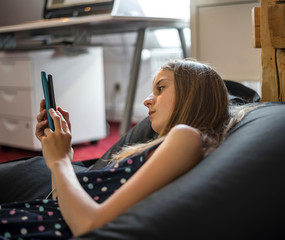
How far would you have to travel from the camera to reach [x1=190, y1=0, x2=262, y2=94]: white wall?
2012mm

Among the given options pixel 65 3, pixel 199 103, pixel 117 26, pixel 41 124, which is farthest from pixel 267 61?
pixel 65 3

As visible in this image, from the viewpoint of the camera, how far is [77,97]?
2701mm

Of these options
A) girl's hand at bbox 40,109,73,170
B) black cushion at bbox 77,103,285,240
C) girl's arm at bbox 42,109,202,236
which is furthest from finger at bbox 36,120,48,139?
black cushion at bbox 77,103,285,240

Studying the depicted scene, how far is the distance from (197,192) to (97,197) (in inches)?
11.3

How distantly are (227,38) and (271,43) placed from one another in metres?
0.92

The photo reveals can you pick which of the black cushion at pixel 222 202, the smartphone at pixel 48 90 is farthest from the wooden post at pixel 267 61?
the smartphone at pixel 48 90

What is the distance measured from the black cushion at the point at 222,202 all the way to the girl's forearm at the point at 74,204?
7 cm

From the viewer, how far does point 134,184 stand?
72cm

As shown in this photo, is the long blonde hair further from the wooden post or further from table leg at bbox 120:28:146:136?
table leg at bbox 120:28:146:136

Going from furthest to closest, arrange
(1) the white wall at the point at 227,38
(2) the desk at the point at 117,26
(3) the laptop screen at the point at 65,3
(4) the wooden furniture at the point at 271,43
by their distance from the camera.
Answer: (3) the laptop screen at the point at 65,3 < (2) the desk at the point at 117,26 < (1) the white wall at the point at 227,38 < (4) the wooden furniture at the point at 271,43

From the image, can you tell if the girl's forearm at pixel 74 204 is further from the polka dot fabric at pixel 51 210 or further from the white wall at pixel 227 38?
the white wall at pixel 227 38

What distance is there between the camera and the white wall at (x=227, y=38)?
79.2 inches

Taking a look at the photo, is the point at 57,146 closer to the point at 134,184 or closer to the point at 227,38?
the point at 134,184

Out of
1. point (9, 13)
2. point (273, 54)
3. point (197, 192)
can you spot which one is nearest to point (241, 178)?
point (197, 192)
